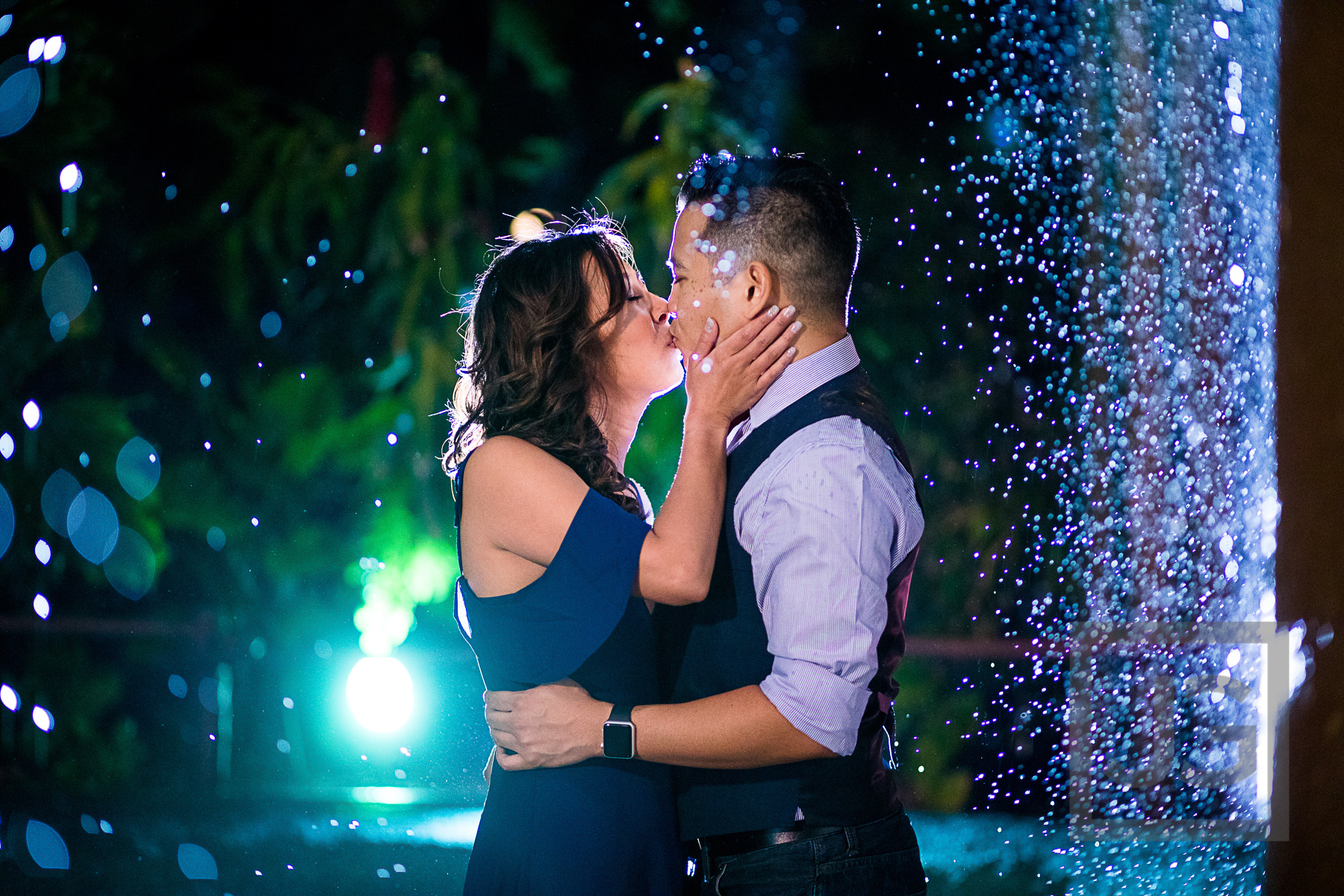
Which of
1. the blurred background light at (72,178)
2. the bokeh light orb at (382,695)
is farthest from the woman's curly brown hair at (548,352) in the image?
A: the blurred background light at (72,178)

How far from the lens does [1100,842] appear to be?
12.5 ft

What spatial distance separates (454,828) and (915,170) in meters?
3.76

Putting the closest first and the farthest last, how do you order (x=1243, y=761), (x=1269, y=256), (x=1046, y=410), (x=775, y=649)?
(x=775, y=649), (x=1269, y=256), (x=1243, y=761), (x=1046, y=410)

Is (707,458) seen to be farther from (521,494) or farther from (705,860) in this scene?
(705,860)

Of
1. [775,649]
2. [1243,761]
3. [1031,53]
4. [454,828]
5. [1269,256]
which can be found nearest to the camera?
[775,649]

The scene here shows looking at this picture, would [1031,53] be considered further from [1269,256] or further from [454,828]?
[454,828]

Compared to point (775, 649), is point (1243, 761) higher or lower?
higher

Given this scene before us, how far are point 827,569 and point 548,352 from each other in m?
→ 0.60

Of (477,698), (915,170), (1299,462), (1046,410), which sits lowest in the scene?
(477,698)

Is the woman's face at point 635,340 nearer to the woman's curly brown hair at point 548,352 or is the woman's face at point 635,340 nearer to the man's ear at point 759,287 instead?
the woman's curly brown hair at point 548,352

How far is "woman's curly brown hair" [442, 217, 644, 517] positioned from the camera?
1.39 m

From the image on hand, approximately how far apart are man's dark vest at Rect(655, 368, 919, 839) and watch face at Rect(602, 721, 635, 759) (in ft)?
0.31

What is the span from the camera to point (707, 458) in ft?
3.80

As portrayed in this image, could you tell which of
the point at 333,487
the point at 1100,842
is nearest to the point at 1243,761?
the point at 1100,842
